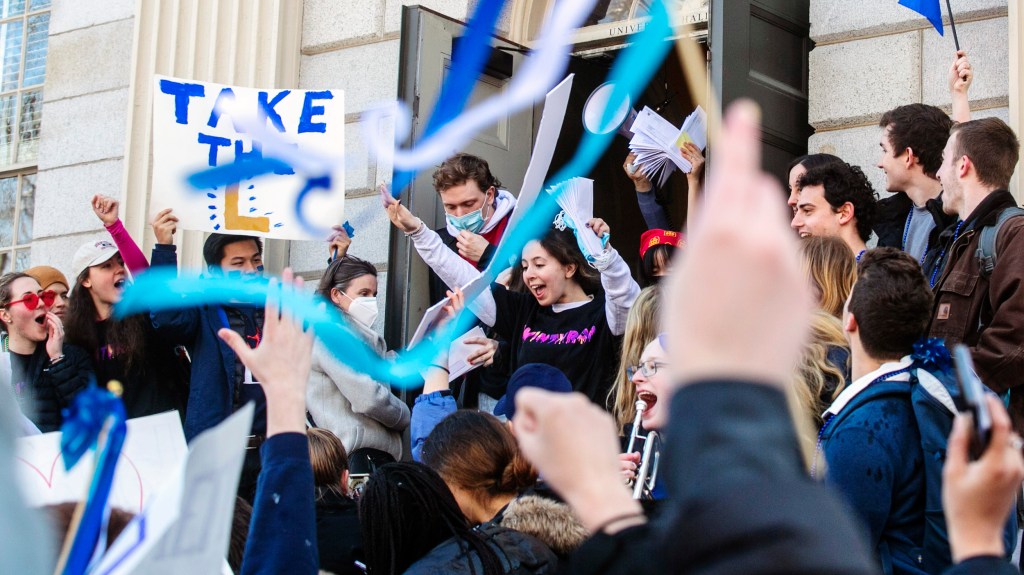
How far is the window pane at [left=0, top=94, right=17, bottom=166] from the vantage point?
31.5 feet

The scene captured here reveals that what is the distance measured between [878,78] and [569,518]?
3823 mm

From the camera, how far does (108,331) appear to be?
18.6 ft

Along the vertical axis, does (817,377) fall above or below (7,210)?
below

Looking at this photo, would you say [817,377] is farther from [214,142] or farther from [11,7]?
[11,7]

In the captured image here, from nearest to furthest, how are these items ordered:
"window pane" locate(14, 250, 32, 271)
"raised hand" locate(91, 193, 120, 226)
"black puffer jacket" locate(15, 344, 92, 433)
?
"black puffer jacket" locate(15, 344, 92, 433) < "raised hand" locate(91, 193, 120, 226) < "window pane" locate(14, 250, 32, 271)

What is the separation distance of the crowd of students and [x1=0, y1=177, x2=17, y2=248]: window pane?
3.16 metres

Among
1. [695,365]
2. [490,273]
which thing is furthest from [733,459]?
[490,273]

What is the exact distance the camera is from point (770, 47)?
639cm

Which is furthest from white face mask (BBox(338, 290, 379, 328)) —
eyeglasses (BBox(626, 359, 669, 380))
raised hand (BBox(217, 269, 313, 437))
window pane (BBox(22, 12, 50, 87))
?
window pane (BBox(22, 12, 50, 87))

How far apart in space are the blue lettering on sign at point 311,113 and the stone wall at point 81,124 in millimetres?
2509

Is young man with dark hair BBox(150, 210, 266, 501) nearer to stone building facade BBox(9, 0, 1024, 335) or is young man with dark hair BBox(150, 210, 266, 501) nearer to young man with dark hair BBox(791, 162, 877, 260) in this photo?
stone building facade BBox(9, 0, 1024, 335)

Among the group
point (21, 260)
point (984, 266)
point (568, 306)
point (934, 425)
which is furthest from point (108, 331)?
point (21, 260)

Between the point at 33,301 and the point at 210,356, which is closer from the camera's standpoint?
the point at 210,356

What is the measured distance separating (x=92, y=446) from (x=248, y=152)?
4119 mm
